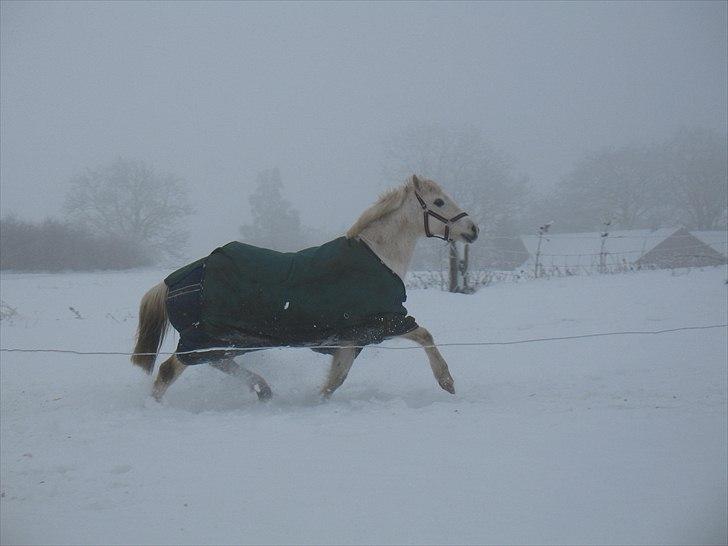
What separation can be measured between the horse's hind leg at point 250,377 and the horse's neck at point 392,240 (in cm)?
160

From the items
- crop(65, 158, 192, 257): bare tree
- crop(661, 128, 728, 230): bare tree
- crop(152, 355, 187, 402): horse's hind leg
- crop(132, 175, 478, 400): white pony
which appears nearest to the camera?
crop(152, 355, 187, 402): horse's hind leg

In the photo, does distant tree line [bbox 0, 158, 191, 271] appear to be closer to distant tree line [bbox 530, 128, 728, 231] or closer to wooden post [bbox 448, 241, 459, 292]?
wooden post [bbox 448, 241, 459, 292]

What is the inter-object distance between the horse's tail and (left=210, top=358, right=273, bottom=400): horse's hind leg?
578mm

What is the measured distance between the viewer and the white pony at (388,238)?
4.08 meters

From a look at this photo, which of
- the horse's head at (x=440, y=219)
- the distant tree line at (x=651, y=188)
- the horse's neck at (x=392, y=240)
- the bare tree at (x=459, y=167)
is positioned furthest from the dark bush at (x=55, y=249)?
the distant tree line at (x=651, y=188)

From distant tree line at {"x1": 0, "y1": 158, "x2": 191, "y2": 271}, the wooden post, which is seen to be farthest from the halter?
distant tree line at {"x1": 0, "y1": 158, "x2": 191, "y2": 271}

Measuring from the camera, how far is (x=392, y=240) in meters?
4.20

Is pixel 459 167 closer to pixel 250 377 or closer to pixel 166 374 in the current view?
pixel 250 377

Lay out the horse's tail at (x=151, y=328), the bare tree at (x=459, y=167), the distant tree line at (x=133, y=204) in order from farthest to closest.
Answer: the distant tree line at (x=133, y=204) < the bare tree at (x=459, y=167) < the horse's tail at (x=151, y=328)

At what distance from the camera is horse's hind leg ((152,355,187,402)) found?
3.96 metres

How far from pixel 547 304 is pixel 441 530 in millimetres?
7340

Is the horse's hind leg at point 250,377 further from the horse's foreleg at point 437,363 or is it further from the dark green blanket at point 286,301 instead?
the horse's foreleg at point 437,363

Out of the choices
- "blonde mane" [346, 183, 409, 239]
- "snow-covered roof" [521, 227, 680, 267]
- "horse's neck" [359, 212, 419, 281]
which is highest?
"blonde mane" [346, 183, 409, 239]

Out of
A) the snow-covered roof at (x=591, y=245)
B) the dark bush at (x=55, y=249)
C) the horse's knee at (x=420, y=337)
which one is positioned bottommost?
the snow-covered roof at (x=591, y=245)
